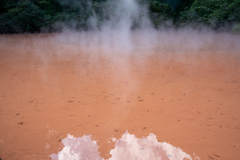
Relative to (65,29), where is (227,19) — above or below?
above

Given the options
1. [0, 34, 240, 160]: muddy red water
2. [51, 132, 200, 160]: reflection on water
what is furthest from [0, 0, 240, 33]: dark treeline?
[51, 132, 200, 160]: reflection on water

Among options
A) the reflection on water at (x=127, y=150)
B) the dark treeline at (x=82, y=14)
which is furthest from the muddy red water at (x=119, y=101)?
the dark treeline at (x=82, y=14)

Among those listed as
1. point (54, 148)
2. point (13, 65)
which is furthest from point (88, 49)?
point (54, 148)

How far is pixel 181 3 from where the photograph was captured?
12.1m

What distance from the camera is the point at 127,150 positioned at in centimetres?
224

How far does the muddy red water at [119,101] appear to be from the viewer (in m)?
2.30

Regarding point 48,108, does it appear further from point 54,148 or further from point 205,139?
point 205,139

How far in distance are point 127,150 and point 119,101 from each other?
109 cm

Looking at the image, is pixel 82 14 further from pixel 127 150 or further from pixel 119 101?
pixel 127 150

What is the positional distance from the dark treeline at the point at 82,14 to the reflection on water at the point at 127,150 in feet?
29.0

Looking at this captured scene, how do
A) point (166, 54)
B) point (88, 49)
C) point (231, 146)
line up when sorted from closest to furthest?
1. point (231, 146)
2. point (166, 54)
3. point (88, 49)

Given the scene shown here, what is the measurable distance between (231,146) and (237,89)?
1.74 metres

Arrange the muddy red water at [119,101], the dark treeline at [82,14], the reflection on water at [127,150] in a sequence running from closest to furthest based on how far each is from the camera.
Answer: the reflection on water at [127,150] < the muddy red water at [119,101] < the dark treeline at [82,14]

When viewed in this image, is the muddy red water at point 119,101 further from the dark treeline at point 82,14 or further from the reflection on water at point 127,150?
the dark treeline at point 82,14
